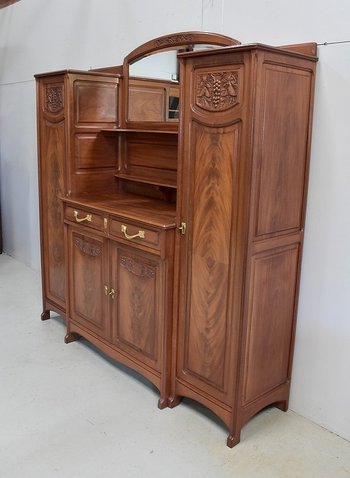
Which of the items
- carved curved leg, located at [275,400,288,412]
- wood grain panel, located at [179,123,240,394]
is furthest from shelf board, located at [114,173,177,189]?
carved curved leg, located at [275,400,288,412]

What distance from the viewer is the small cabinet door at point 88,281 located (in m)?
3.05

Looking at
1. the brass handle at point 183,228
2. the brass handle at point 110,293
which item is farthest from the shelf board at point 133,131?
the brass handle at point 110,293

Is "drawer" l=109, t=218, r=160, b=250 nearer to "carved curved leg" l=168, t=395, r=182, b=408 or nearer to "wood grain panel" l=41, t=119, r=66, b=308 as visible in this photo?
"wood grain panel" l=41, t=119, r=66, b=308

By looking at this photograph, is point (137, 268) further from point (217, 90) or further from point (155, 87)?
point (155, 87)

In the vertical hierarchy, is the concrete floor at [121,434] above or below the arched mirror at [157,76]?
below

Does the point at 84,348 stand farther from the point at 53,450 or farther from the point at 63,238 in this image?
the point at 53,450

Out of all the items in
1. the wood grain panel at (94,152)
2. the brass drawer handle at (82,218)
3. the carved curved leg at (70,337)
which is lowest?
the carved curved leg at (70,337)

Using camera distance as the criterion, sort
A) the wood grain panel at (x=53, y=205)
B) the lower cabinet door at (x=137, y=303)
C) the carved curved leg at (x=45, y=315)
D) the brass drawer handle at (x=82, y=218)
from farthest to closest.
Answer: the carved curved leg at (x=45, y=315) → the wood grain panel at (x=53, y=205) → the brass drawer handle at (x=82, y=218) → the lower cabinet door at (x=137, y=303)

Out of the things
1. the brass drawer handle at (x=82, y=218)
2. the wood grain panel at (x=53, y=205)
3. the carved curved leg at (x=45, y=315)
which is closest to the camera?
the brass drawer handle at (x=82, y=218)

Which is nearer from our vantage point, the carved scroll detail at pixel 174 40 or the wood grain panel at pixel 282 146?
the wood grain panel at pixel 282 146

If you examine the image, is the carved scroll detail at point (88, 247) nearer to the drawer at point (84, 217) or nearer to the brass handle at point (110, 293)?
the drawer at point (84, 217)

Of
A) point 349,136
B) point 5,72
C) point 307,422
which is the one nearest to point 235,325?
point 307,422

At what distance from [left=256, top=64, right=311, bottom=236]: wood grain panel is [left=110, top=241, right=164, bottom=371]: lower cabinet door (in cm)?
69

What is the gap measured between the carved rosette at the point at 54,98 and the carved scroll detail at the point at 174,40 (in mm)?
717
